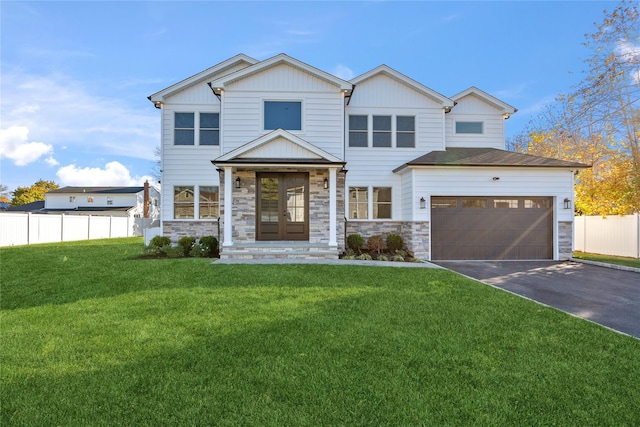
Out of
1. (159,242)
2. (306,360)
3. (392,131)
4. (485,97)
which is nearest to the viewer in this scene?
(306,360)

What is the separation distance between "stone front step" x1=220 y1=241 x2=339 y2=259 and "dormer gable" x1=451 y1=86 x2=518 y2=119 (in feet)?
29.9

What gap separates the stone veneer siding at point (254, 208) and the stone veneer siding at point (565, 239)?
784 centimetres

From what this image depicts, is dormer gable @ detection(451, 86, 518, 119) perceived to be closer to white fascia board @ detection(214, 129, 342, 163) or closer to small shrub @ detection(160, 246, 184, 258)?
white fascia board @ detection(214, 129, 342, 163)

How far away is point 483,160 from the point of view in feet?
39.9

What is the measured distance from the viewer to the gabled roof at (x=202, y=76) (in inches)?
516

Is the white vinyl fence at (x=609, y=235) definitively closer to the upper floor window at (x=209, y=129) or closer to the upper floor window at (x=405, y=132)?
the upper floor window at (x=405, y=132)

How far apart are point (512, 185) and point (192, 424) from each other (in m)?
12.6

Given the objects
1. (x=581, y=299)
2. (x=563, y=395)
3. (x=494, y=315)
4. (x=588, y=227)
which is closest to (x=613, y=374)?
(x=563, y=395)

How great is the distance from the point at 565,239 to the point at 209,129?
1416 centimetres

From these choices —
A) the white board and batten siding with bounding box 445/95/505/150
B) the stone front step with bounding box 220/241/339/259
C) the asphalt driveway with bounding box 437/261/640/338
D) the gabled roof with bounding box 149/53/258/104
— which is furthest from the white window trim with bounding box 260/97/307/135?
the asphalt driveway with bounding box 437/261/640/338

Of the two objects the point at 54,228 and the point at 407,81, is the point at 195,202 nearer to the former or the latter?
the point at 407,81

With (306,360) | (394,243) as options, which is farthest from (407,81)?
(306,360)

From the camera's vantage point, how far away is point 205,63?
1486 cm

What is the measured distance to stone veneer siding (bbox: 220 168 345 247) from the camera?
1181 centimetres
